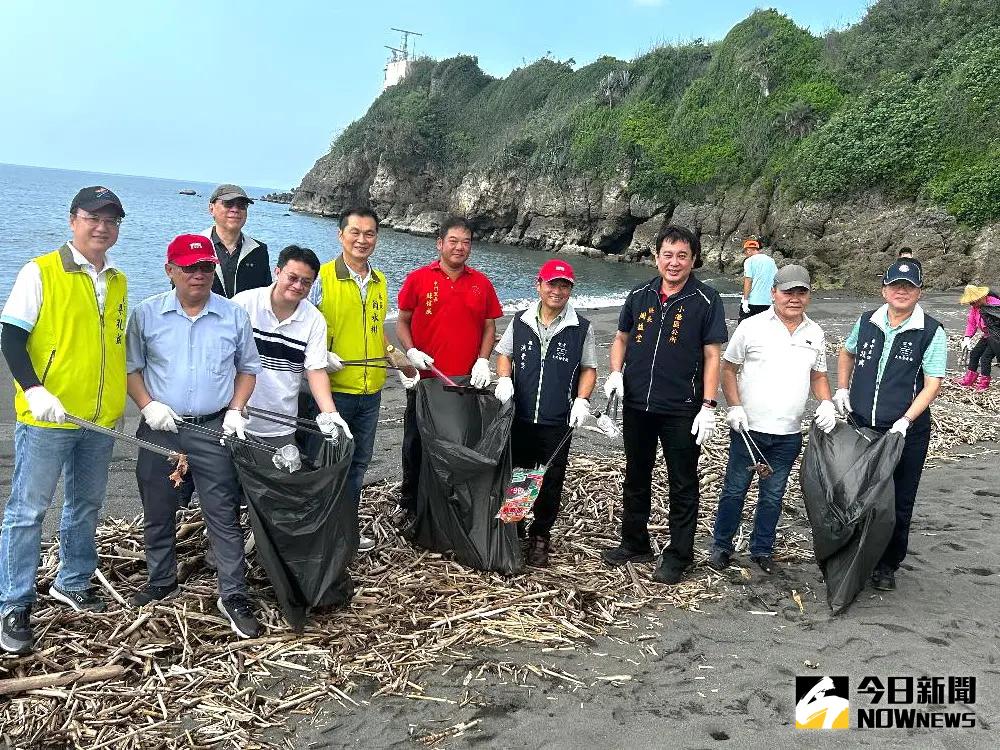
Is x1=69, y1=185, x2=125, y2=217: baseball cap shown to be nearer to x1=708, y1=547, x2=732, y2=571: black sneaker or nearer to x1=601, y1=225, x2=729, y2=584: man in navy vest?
x1=601, y1=225, x2=729, y2=584: man in navy vest

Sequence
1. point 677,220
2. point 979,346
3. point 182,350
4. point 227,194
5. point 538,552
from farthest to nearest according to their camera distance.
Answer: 1. point 677,220
2. point 979,346
3. point 227,194
4. point 538,552
5. point 182,350

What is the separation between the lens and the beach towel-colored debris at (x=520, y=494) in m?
3.71

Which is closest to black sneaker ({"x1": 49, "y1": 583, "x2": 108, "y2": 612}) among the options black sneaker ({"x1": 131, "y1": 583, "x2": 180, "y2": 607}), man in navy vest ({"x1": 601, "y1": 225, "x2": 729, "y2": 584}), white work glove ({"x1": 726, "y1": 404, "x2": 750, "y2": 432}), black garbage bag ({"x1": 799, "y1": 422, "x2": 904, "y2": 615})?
black sneaker ({"x1": 131, "y1": 583, "x2": 180, "y2": 607})

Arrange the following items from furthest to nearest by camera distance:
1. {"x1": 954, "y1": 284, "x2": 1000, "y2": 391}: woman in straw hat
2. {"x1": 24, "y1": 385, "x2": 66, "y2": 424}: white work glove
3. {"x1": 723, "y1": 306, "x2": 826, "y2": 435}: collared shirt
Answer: {"x1": 954, "y1": 284, "x2": 1000, "y2": 391}: woman in straw hat → {"x1": 723, "y1": 306, "x2": 826, "y2": 435}: collared shirt → {"x1": 24, "y1": 385, "x2": 66, "y2": 424}: white work glove

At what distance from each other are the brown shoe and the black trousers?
750 millimetres

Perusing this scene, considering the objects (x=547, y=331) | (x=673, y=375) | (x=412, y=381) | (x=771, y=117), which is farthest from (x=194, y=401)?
(x=771, y=117)

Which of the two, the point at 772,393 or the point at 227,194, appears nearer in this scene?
the point at 772,393

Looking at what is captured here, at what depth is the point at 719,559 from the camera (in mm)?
3996

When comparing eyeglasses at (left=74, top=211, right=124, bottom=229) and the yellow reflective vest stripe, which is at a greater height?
eyeglasses at (left=74, top=211, right=124, bottom=229)

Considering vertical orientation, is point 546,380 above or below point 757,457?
above

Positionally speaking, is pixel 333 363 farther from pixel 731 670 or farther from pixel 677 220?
pixel 677 220

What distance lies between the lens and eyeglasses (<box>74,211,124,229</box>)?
3.06 m

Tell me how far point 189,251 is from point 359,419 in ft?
4.32

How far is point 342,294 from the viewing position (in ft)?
12.8
